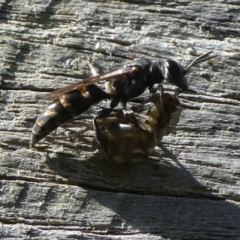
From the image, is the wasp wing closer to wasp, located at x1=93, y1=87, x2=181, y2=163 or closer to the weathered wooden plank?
wasp, located at x1=93, y1=87, x2=181, y2=163

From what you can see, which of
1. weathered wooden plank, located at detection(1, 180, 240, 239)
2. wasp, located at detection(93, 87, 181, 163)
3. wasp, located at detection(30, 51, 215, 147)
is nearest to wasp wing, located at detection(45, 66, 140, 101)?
wasp, located at detection(30, 51, 215, 147)

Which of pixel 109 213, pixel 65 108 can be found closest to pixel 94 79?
pixel 65 108

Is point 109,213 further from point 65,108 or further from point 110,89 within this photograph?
point 110,89

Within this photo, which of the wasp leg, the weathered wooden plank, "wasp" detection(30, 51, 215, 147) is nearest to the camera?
the weathered wooden plank

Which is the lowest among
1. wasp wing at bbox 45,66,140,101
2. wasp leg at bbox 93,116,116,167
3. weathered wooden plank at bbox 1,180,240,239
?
weathered wooden plank at bbox 1,180,240,239

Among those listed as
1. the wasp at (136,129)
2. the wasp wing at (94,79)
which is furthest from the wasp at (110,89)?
the wasp at (136,129)

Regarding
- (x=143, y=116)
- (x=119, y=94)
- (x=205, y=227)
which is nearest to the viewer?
(x=205, y=227)

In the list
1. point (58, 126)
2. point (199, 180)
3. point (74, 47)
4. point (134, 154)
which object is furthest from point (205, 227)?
point (74, 47)

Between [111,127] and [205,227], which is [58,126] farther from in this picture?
[205,227]
